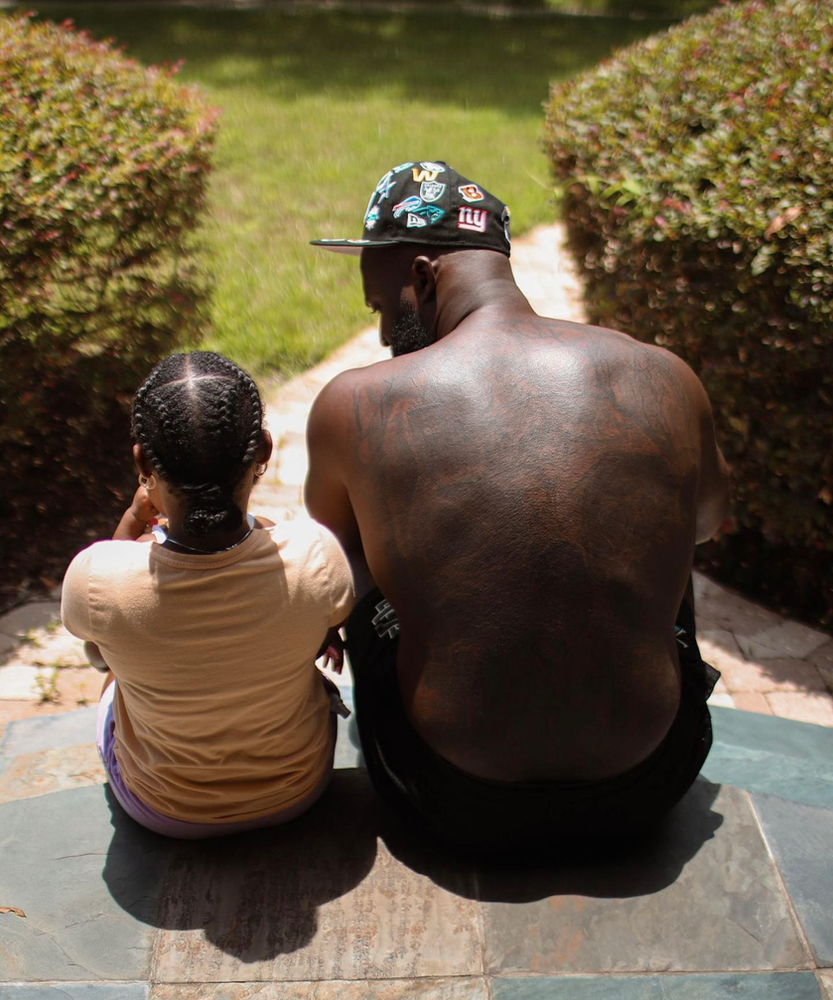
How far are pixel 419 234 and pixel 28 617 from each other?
2.31 m

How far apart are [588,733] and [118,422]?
3.14 metres

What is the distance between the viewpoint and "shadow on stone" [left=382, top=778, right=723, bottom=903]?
2354 millimetres

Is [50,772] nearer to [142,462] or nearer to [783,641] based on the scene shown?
[142,462]

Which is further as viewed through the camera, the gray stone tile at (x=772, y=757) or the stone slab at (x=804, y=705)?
the stone slab at (x=804, y=705)

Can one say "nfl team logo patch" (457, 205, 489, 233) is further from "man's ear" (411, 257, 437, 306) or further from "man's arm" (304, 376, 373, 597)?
"man's arm" (304, 376, 373, 597)

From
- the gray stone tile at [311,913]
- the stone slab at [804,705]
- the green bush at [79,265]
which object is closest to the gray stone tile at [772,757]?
the stone slab at [804,705]

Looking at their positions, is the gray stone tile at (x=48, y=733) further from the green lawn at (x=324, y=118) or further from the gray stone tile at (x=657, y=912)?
the green lawn at (x=324, y=118)

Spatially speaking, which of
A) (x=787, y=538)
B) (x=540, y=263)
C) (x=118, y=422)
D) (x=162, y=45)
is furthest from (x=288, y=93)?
(x=787, y=538)

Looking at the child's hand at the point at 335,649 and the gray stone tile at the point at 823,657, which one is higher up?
the child's hand at the point at 335,649

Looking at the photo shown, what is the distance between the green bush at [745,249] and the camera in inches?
146

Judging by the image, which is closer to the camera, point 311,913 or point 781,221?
point 311,913

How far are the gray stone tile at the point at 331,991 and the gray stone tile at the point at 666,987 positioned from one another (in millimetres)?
74

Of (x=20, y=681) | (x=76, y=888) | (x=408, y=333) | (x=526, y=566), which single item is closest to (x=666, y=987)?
(x=526, y=566)

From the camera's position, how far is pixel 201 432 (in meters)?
1.91
